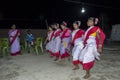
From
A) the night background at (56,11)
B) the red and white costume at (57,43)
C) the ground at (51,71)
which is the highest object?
the night background at (56,11)

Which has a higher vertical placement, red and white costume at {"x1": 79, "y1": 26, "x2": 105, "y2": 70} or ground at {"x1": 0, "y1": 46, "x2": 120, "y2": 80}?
red and white costume at {"x1": 79, "y1": 26, "x2": 105, "y2": 70}

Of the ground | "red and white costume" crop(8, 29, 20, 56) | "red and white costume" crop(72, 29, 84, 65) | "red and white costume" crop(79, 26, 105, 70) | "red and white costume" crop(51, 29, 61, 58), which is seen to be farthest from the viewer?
"red and white costume" crop(8, 29, 20, 56)

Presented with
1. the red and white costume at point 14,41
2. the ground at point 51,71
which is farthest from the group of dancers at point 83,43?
the red and white costume at point 14,41

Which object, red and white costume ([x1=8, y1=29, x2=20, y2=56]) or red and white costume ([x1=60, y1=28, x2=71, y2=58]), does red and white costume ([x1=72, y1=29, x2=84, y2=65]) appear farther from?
red and white costume ([x1=8, y1=29, x2=20, y2=56])

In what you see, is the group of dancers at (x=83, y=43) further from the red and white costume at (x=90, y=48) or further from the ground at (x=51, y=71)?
the ground at (x=51, y=71)

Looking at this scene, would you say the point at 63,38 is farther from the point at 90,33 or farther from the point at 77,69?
the point at 90,33

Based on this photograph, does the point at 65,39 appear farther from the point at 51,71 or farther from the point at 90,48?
Result: the point at 90,48

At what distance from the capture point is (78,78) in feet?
19.7

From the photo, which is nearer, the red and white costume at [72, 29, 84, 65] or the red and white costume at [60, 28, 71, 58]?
the red and white costume at [72, 29, 84, 65]

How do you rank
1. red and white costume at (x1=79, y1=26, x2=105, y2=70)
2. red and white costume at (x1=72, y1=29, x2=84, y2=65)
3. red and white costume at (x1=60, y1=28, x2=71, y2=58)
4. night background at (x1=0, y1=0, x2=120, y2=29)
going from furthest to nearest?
night background at (x1=0, y1=0, x2=120, y2=29) → red and white costume at (x1=60, y1=28, x2=71, y2=58) → red and white costume at (x1=72, y1=29, x2=84, y2=65) → red and white costume at (x1=79, y1=26, x2=105, y2=70)

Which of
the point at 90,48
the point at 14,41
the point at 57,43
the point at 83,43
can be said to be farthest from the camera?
the point at 14,41

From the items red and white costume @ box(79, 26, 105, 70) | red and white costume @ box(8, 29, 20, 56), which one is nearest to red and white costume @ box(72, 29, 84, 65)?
red and white costume @ box(79, 26, 105, 70)

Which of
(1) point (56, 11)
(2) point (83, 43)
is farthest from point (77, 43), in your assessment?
(1) point (56, 11)

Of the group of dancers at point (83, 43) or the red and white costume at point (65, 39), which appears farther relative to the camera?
the red and white costume at point (65, 39)
